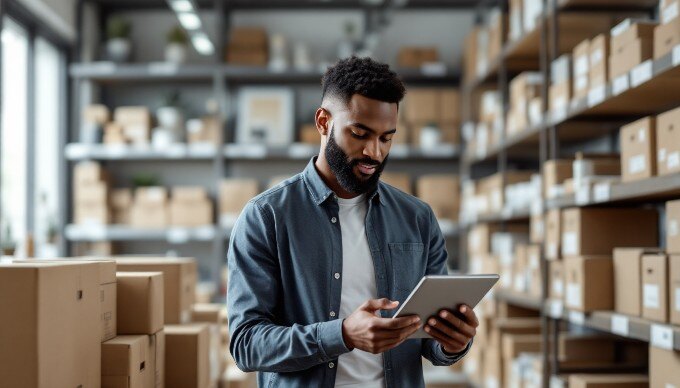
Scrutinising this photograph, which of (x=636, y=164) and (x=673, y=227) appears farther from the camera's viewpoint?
(x=636, y=164)

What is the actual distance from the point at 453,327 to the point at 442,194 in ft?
13.3

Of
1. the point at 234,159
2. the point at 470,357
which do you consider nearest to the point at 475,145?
the point at 470,357

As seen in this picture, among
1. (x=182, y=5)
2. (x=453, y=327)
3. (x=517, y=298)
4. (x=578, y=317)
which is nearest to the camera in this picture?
(x=453, y=327)

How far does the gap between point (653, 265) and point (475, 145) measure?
2880 mm

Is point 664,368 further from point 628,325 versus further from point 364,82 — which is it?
point 364,82

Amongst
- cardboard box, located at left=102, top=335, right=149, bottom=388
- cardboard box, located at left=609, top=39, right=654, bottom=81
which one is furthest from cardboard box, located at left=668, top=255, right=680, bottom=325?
cardboard box, located at left=102, top=335, right=149, bottom=388

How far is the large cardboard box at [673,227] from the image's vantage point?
251 cm

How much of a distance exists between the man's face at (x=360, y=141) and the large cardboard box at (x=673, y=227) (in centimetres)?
114

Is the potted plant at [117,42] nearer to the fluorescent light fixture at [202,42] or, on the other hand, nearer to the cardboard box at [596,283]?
the fluorescent light fixture at [202,42]

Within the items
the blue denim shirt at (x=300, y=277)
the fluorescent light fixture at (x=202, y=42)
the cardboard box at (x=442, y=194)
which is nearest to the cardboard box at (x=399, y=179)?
the cardboard box at (x=442, y=194)

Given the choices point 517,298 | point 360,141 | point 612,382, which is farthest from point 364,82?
point 517,298

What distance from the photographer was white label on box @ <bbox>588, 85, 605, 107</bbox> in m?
3.13

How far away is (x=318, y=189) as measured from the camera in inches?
76.7

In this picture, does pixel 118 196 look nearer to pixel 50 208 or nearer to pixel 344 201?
pixel 50 208
